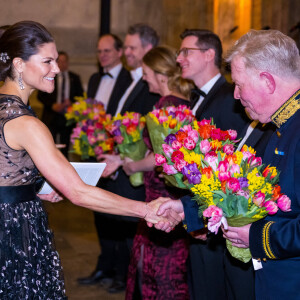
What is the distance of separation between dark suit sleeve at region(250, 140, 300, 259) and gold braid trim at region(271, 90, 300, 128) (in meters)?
0.18

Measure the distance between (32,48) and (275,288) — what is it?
1.60 metres

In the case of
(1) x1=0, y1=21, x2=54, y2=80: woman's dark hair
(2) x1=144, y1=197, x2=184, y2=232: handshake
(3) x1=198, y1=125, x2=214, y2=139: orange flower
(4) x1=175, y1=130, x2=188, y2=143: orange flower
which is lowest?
(2) x1=144, y1=197, x2=184, y2=232: handshake

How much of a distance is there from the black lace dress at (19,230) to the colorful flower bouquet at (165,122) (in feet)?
3.41

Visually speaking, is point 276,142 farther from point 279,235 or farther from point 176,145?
point 176,145

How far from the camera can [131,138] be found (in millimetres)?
4656

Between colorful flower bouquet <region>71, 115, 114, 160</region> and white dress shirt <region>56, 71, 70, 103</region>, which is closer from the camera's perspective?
colorful flower bouquet <region>71, 115, 114, 160</region>

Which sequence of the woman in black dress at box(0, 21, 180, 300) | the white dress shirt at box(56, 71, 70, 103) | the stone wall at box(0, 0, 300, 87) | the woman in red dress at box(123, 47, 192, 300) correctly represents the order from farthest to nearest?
1. the white dress shirt at box(56, 71, 70, 103)
2. the stone wall at box(0, 0, 300, 87)
3. the woman in red dress at box(123, 47, 192, 300)
4. the woman in black dress at box(0, 21, 180, 300)

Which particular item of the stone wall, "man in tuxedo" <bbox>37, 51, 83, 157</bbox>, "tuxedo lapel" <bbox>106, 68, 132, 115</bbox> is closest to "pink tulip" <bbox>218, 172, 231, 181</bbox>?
"tuxedo lapel" <bbox>106, 68, 132, 115</bbox>

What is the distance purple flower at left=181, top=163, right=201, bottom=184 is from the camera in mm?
2666

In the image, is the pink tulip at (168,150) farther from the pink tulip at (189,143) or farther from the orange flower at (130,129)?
the orange flower at (130,129)

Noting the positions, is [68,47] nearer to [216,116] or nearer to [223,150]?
[216,116]

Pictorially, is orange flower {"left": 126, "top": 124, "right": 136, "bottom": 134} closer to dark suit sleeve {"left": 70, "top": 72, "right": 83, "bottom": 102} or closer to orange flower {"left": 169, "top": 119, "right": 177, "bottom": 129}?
orange flower {"left": 169, "top": 119, "right": 177, "bottom": 129}

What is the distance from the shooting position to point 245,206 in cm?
246

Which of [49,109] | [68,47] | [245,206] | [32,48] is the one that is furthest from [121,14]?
[245,206]
